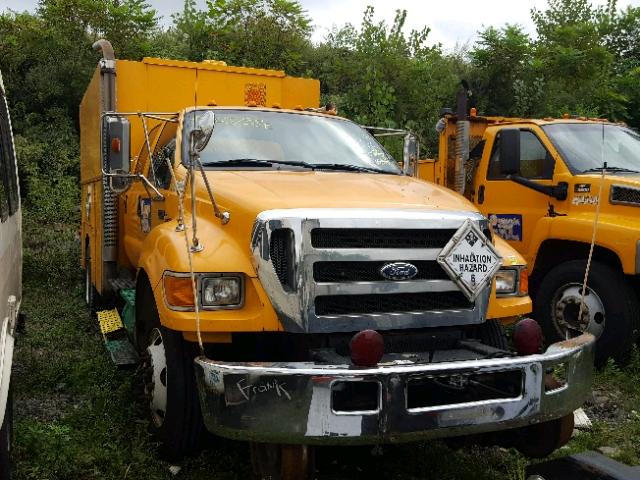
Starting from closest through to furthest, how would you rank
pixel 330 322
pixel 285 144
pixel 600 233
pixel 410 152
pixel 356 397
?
pixel 356 397
pixel 330 322
pixel 285 144
pixel 410 152
pixel 600 233

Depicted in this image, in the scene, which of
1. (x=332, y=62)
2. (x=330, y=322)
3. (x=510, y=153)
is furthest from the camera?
(x=332, y=62)

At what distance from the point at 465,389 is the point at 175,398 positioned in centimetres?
150

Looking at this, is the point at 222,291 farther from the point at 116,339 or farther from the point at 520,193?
the point at 520,193

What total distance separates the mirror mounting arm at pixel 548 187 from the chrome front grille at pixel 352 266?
3075 millimetres

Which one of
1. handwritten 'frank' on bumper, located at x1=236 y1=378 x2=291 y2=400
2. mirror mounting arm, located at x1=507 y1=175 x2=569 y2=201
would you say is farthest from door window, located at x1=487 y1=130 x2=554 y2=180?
handwritten 'frank' on bumper, located at x1=236 y1=378 x2=291 y2=400

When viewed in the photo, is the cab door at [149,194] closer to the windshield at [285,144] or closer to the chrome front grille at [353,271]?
the windshield at [285,144]

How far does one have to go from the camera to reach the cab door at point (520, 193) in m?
6.61

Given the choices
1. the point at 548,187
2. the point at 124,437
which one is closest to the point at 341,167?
the point at 124,437

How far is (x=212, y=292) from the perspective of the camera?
3.46 meters

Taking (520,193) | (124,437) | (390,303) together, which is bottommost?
(124,437)

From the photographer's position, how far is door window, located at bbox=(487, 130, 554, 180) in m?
6.59

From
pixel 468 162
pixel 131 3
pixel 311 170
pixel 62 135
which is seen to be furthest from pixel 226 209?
pixel 131 3

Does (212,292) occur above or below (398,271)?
below

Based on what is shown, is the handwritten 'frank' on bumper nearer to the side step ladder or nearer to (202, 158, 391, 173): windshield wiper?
(202, 158, 391, 173): windshield wiper
